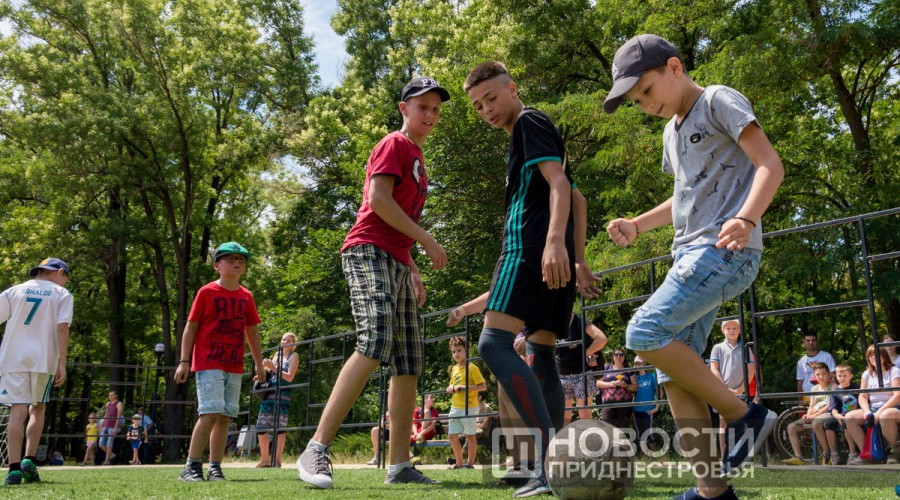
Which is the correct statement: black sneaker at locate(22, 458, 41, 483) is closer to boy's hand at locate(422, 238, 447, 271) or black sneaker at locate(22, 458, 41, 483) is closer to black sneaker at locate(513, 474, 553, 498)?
boy's hand at locate(422, 238, 447, 271)

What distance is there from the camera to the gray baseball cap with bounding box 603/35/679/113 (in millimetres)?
2932

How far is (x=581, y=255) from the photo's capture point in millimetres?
3934

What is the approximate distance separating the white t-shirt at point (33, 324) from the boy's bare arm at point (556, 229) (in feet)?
16.1

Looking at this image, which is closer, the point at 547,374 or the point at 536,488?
the point at 536,488

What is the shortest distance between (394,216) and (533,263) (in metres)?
1.08

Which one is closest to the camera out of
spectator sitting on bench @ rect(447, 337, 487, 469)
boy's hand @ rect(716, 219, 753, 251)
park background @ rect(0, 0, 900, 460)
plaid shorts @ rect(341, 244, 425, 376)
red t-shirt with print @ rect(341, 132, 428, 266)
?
boy's hand @ rect(716, 219, 753, 251)

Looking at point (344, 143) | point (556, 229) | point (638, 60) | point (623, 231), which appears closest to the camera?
point (638, 60)

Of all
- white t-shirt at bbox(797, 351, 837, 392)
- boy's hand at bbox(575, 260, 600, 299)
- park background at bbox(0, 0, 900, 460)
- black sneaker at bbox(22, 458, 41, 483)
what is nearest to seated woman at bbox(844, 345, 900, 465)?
white t-shirt at bbox(797, 351, 837, 392)

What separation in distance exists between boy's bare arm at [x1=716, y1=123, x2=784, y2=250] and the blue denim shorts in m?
0.13

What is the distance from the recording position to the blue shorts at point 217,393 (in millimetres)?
6293

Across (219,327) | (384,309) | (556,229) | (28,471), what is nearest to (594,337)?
(219,327)

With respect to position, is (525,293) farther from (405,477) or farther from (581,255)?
(405,477)

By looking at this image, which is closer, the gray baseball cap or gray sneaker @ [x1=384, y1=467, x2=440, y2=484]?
the gray baseball cap

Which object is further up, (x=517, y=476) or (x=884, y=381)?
(x=884, y=381)
